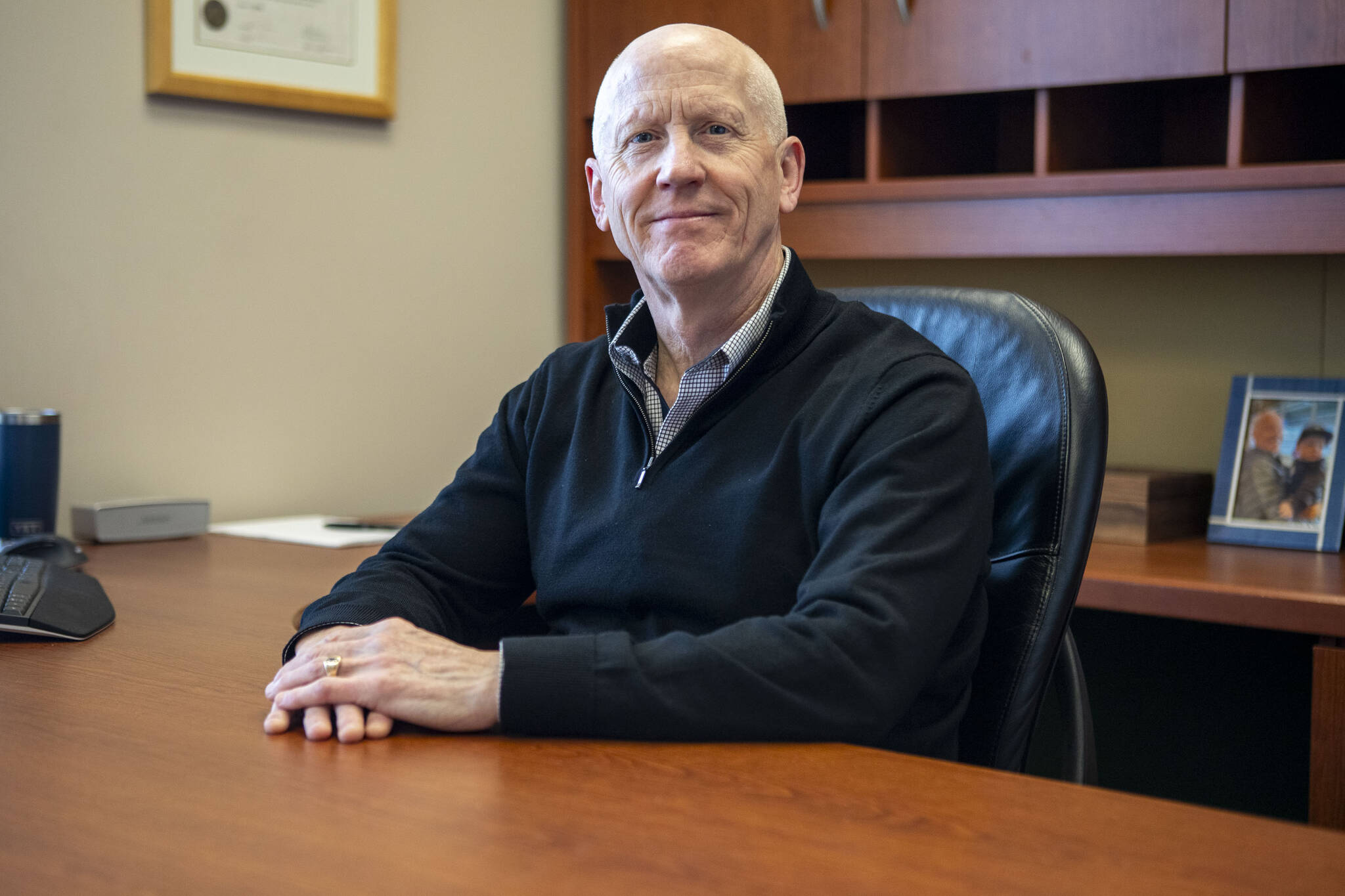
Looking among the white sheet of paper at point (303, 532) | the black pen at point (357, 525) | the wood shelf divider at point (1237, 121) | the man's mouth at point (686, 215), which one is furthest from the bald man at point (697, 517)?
the wood shelf divider at point (1237, 121)

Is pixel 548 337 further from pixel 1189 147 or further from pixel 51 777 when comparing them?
pixel 51 777

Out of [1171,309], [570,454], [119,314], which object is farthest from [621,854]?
[1171,309]

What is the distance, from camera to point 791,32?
7.38 feet

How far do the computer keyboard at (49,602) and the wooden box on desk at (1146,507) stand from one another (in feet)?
4.60

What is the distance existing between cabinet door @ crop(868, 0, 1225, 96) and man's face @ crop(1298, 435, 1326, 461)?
0.59m

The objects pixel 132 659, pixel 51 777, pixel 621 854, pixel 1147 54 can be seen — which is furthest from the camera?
pixel 1147 54

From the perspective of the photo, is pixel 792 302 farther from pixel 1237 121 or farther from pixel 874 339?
pixel 1237 121

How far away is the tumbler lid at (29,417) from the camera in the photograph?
1.80 m

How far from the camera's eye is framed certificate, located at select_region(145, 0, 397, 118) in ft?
6.64

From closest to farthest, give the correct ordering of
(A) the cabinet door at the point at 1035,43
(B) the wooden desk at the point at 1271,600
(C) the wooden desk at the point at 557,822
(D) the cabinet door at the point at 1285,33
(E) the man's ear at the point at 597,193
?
1. (C) the wooden desk at the point at 557,822
2. (E) the man's ear at the point at 597,193
3. (B) the wooden desk at the point at 1271,600
4. (D) the cabinet door at the point at 1285,33
5. (A) the cabinet door at the point at 1035,43

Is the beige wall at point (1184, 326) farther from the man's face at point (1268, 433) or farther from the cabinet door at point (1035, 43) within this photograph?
the cabinet door at point (1035, 43)

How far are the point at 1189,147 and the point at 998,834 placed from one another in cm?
177

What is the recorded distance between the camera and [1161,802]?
79cm

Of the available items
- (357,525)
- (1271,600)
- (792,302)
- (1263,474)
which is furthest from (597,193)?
(1263,474)
